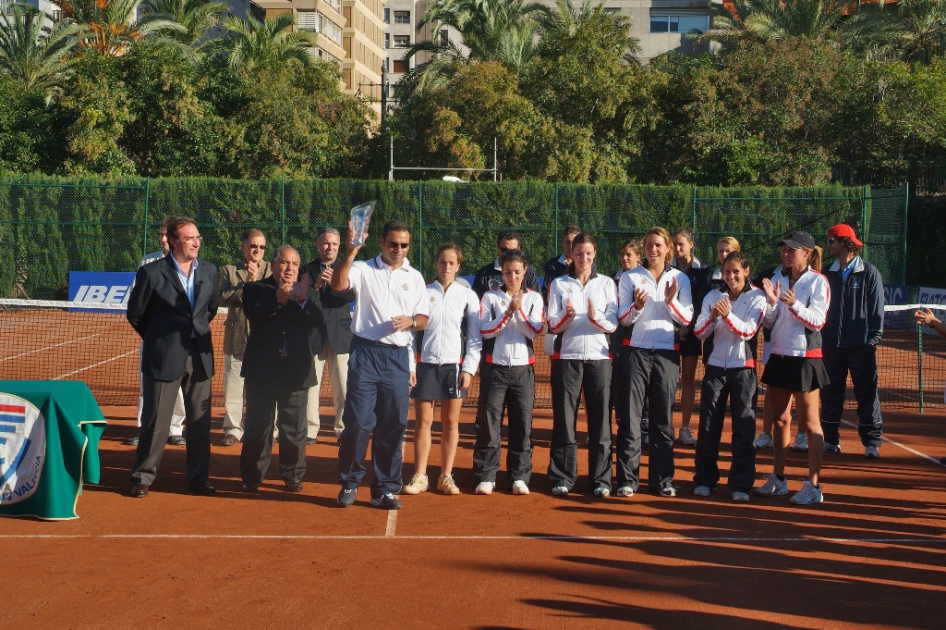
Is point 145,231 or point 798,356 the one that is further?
point 145,231

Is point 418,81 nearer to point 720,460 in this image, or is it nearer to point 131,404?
Result: point 131,404

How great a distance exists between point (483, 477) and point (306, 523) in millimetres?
1596


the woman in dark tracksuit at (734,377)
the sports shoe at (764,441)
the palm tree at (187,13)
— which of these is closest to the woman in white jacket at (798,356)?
the woman in dark tracksuit at (734,377)

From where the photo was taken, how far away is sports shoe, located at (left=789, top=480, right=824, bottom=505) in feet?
24.8

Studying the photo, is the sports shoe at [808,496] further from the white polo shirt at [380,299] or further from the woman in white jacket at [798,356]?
the white polo shirt at [380,299]

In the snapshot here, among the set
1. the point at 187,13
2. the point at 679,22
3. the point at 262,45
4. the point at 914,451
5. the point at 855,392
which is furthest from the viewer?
the point at 679,22

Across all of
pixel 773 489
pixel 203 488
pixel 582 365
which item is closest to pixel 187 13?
pixel 203 488

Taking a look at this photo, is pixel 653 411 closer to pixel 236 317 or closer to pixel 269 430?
pixel 269 430

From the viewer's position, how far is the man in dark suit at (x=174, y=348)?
7637mm

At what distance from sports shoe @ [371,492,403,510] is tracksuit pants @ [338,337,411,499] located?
1.5 inches

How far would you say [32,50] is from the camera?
115ft

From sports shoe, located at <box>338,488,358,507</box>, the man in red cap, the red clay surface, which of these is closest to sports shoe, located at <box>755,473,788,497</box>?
the red clay surface

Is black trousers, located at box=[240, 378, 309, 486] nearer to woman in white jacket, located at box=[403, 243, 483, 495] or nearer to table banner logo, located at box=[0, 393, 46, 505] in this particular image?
woman in white jacket, located at box=[403, 243, 483, 495]

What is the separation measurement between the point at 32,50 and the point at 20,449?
32.5 metres
